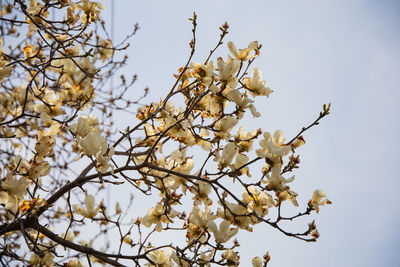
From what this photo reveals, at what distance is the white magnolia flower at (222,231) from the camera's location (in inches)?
58.5

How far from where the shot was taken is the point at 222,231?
149 centimetres

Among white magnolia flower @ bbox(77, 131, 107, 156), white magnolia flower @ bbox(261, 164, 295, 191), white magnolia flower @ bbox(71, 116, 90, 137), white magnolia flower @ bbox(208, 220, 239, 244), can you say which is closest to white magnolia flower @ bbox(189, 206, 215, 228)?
white magnolia flower @ bbox(208, 220, 239, 244)

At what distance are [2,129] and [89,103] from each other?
0.97 m

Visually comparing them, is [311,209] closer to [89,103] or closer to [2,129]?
[89,103]

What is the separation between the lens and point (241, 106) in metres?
1.54

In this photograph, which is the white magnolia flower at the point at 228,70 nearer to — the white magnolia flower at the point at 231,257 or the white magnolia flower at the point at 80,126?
the white magnolia flower at the point at 80,126

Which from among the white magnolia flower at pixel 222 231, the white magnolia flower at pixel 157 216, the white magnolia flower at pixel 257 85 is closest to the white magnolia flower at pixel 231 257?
the white magnolia flower at pixel 222 231

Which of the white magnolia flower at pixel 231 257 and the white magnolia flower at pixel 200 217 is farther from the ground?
the white magnolia flower at pixel 200 217

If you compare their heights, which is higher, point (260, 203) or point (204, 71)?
point (204, 71)

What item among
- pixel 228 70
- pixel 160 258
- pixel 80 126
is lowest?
pixel 160 258

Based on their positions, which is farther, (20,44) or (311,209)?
(20,44)

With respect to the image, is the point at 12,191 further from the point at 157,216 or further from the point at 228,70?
the point at 228,70

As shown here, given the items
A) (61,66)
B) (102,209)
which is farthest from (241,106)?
(61,66)

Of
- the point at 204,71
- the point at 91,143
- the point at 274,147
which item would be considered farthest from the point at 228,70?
the point at 91,143
